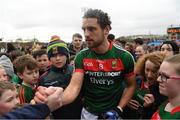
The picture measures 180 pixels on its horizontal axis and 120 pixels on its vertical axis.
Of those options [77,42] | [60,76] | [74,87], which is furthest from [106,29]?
[77,42]

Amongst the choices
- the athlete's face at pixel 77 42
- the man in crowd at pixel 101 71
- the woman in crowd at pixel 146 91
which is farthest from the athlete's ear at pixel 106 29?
the athlete's face at pixel 77 42

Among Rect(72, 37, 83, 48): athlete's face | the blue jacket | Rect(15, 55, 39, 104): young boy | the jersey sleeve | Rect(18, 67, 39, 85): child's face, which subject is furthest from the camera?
Rect(72, 37, 83, 48): athlete's face

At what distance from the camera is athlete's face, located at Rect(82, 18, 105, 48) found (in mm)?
3369

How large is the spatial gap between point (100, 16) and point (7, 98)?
4.67 feet

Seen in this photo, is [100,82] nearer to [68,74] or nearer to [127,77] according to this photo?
[127,77]

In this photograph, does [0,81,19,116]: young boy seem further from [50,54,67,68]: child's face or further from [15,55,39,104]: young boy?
[50,54,67,68]: child's face

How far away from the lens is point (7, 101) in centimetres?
255

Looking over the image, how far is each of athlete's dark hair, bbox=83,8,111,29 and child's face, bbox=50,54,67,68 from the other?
826 millimetres

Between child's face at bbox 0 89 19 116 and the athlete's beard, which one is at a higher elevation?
the athlete's beard

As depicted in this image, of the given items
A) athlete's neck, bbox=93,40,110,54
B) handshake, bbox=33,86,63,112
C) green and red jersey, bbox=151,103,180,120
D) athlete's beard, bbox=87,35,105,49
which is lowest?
green and red jersey, bbox=151,103,180,120

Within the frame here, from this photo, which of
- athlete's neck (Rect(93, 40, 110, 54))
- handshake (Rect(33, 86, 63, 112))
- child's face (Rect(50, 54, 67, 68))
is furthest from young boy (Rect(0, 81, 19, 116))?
child's face (Rect(50, 54, 67, 68))

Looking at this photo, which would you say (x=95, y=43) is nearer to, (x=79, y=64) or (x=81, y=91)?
(x=79, y=64)

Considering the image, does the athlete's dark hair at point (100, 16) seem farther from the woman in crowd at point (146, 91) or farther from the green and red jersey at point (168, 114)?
the green and red jersey at point (168, 114)

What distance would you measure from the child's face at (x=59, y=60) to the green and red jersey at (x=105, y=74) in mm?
556
